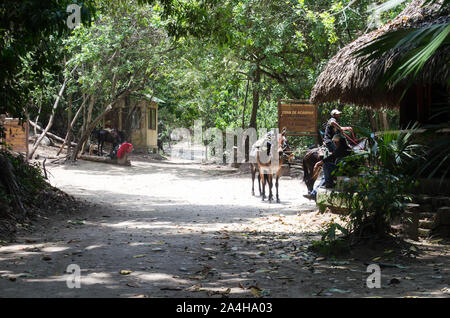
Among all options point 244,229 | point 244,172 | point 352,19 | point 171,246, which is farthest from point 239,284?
point 244,172

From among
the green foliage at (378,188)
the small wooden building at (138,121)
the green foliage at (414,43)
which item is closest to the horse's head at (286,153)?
the green foliage at (378,188)

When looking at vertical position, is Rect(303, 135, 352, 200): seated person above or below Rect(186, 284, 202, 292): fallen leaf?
above

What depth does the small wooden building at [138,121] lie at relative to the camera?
102ft

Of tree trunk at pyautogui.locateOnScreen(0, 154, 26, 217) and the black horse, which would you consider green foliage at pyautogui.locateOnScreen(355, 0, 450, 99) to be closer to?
tree trunk at pyautogui.locateOnScreen(0, 154, 26, 217)

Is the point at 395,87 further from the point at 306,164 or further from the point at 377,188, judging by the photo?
the point at 306,164

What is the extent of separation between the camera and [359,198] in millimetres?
6082

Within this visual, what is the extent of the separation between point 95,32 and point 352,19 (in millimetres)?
10295

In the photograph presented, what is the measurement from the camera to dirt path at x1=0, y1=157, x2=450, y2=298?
179 inches

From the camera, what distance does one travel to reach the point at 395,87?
9.08m

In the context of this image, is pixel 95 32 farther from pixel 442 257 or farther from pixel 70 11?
pixel 442 257

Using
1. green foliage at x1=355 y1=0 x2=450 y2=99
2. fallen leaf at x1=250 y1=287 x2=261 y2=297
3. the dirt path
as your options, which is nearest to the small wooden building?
the dirt path

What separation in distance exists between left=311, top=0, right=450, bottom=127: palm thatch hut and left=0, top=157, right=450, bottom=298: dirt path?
2.58m

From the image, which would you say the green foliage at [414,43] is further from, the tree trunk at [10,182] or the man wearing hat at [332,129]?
the tree trunk at [10,182]

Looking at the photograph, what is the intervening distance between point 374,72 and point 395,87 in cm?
83
